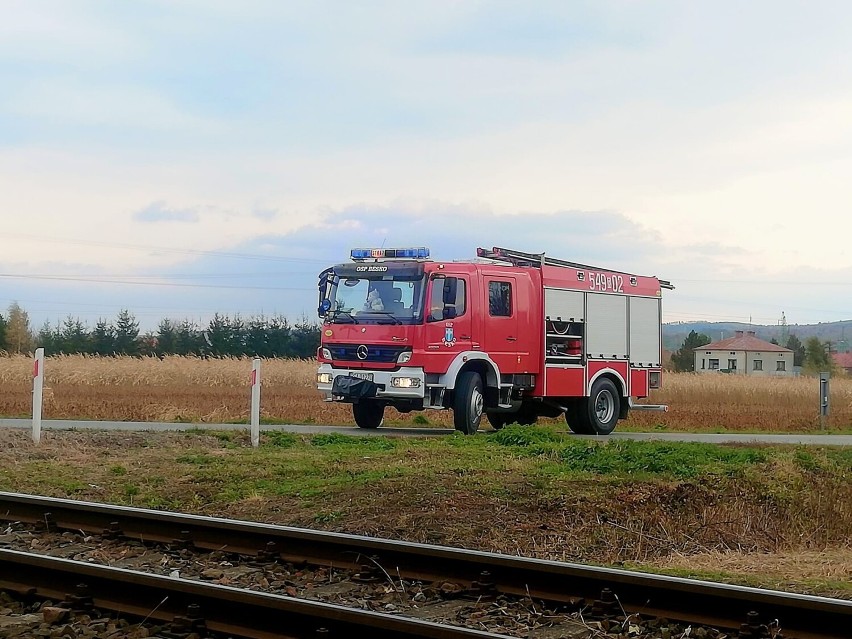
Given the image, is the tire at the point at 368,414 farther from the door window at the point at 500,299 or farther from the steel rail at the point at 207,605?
the steel rail at the point at 207,605

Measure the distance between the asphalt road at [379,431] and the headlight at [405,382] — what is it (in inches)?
41.2

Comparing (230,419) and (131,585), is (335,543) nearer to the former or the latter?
(131,585)

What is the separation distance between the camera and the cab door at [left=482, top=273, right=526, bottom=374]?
18344mm

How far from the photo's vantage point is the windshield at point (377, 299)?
57.6 ft

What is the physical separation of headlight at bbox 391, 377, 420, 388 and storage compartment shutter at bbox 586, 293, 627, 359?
14.7ft

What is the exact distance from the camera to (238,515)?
10398 mm

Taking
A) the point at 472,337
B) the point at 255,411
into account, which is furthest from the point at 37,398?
the point at 472,337

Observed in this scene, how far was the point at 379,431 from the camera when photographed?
19.3 metres

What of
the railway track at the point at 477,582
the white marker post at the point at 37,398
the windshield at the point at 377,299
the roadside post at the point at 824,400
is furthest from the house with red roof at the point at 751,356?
the railway track at the point at 477,582

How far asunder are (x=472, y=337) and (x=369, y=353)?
1.76m

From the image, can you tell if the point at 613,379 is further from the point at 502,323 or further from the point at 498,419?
the point at 502,323

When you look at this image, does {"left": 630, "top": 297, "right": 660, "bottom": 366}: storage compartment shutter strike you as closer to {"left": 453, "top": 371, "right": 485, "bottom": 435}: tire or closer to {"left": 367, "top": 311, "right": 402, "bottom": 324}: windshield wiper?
{"left": 453, "top": 371, "right": 485, "bottom": 435}: tire

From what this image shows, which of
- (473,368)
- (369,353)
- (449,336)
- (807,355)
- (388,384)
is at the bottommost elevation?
(388,384)

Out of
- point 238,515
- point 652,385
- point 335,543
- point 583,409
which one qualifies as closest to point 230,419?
point 583,409
